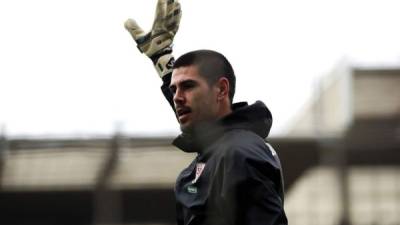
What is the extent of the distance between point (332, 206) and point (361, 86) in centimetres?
133

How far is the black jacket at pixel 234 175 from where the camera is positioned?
2.42 meters

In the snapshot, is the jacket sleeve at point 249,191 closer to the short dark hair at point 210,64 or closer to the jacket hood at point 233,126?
the jacket hood at point 233,126

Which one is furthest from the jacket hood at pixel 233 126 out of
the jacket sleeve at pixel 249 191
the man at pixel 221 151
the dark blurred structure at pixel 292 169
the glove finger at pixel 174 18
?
the dark blurred structure at pixel 292 169

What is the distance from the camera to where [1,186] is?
10531 mm

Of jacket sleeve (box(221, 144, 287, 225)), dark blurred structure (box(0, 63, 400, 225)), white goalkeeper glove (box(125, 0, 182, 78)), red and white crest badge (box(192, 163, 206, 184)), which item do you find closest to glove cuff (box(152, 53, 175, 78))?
white goalkeeper glove (box(125, 0, 182, 78))

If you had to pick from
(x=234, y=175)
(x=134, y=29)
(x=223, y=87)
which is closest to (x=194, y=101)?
(x=223, y=87)

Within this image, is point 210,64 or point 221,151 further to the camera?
point 210,64

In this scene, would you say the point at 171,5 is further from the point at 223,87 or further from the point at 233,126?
the point at 233,126

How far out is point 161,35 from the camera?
3.05 metres

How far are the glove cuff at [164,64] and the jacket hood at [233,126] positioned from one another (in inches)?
16.4

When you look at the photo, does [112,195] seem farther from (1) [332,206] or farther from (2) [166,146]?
(1) [332,206]

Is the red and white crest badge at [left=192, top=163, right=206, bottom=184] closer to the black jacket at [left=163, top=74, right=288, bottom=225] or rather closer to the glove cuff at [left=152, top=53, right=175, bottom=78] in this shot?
the black jacket at [left=163, top=74, right=288, bottom=225]

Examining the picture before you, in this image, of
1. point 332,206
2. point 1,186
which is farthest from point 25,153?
point 332,206

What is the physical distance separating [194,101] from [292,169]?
9.22m
